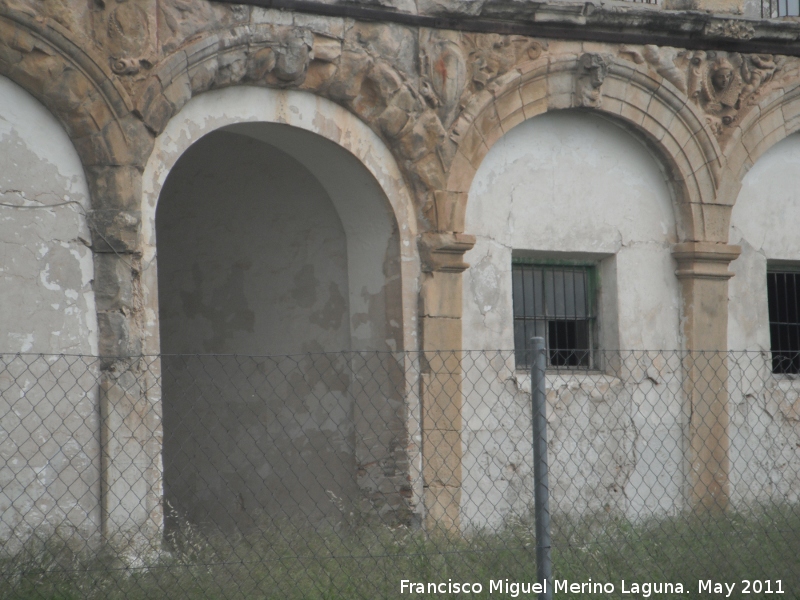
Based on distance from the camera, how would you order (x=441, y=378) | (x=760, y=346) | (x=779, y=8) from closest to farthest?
(x=441, y=378)
(x=760, y=346)
(x=779, y=8)

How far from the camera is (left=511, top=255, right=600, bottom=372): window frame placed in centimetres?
907

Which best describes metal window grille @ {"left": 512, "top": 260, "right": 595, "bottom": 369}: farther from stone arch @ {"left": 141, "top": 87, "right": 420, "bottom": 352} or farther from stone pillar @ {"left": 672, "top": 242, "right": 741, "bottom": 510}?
stone arch @ {"left": 141, "top": 87, "right": 420, "bottom": 352}

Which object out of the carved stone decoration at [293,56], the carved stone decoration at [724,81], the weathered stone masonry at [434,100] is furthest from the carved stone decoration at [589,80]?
the carved stone decoration at [293,56]

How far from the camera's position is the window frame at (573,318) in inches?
357

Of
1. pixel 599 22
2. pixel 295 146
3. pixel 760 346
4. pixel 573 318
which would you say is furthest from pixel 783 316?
pixel 295 146

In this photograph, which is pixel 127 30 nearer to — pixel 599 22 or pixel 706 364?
pixel 599 22

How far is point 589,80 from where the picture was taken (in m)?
8.94

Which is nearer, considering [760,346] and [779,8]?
[760,346]

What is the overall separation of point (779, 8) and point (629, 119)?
104 inches

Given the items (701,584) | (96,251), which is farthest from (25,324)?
(701,584)

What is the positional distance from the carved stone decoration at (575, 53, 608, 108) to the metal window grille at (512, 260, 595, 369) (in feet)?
4.44

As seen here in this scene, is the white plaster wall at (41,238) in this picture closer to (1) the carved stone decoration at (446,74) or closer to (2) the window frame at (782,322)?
(1) the carved stone decoration at (446,74)

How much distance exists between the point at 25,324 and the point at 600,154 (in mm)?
4789

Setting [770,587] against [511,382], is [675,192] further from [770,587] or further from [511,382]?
[770,587]
